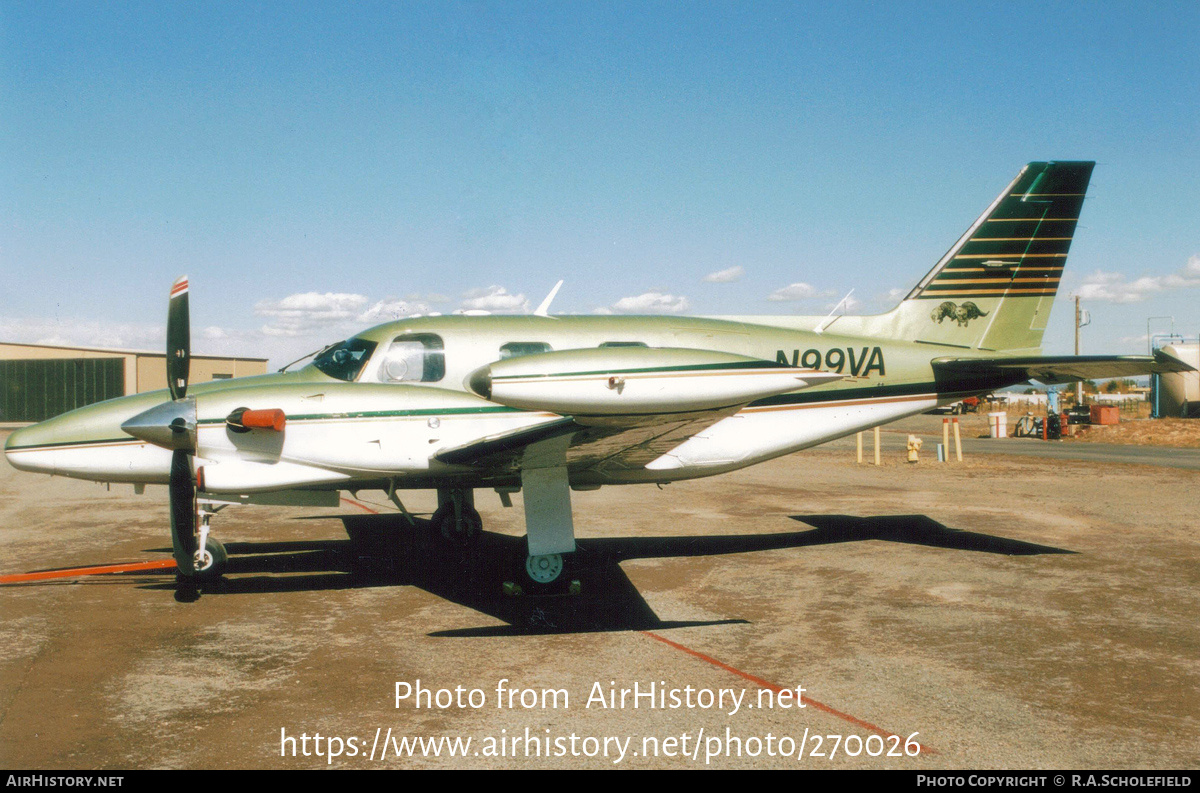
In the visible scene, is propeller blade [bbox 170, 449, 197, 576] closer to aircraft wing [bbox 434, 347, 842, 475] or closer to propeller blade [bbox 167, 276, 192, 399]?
propeller blade [bbox 167, 276, 192, 399]

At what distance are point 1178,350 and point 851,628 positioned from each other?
1635 inches

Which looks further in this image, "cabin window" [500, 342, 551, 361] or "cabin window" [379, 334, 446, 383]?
"cabin window" [500, 342, 551, 361]

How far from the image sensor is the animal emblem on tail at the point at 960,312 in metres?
11.0

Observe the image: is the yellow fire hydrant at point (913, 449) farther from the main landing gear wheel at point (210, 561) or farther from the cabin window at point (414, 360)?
the main landing gear wheel at point (210, 561)

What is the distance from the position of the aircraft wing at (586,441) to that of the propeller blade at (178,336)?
2.74 metres

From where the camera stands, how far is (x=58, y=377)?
3900 cm

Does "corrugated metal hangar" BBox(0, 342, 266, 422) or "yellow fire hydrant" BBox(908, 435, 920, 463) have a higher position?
"corrugated metal hangar" BBox(0, 342, 266, 422)

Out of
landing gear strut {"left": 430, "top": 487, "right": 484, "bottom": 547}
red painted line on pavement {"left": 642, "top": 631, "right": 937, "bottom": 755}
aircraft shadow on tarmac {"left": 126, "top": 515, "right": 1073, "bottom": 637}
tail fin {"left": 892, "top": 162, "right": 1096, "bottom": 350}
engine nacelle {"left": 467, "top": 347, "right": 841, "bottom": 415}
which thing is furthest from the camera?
tail fin {"left": 892, "top": 162, "right": 1096, "bottom": 350}

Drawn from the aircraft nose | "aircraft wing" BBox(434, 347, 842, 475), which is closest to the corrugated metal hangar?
the aircraft nose

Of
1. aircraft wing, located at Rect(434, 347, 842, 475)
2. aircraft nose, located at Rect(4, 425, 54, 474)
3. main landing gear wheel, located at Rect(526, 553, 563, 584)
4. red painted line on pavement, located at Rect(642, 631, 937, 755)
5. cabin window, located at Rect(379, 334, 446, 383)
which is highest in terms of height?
cabin window, located at Rect(379, 334, 446, 383)

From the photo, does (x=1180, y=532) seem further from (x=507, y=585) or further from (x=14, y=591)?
(x=14, y=591)

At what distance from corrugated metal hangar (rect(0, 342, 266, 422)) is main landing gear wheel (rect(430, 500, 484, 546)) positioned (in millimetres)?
31266

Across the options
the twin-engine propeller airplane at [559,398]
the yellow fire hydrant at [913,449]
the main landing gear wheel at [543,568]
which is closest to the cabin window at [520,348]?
the twin-engine propeller airplane at [559,398]

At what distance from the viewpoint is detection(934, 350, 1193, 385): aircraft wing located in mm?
8977
